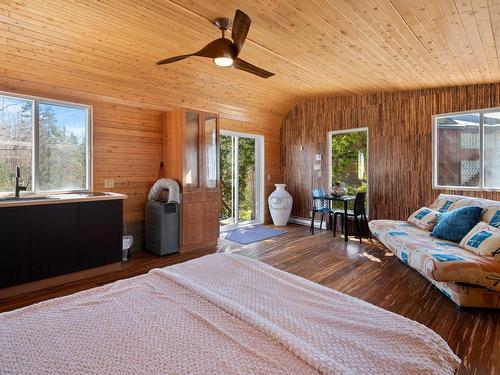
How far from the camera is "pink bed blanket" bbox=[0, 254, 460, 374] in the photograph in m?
0.90

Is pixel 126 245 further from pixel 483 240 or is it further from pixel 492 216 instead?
pixel 492 216

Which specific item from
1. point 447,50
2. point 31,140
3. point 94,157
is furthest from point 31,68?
point 447,50

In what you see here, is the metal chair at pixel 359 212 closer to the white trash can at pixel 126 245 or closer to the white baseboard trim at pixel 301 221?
the white baseboard trim at pixel 301 221

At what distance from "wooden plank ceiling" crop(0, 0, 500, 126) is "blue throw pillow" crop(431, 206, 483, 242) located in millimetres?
1779

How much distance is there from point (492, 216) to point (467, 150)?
5.60 ft

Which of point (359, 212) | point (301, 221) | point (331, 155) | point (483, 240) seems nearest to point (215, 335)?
point (483, 240)

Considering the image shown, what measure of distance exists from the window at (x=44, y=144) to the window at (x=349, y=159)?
14.6ft

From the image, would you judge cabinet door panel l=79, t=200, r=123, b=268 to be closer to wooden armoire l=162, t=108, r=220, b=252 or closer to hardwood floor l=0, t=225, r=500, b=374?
hardwood floor l=0, t=225, r=500, b=374

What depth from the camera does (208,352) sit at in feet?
3.13

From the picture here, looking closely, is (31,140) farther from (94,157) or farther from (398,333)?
(398,333)

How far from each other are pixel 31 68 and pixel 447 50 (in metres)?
4.55

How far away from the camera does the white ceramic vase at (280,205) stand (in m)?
6.32

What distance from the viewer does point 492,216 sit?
331 cm

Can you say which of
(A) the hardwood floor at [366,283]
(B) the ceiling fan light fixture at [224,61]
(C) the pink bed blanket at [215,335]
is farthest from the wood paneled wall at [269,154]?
(C) the pink bed blanket at [215,335]
